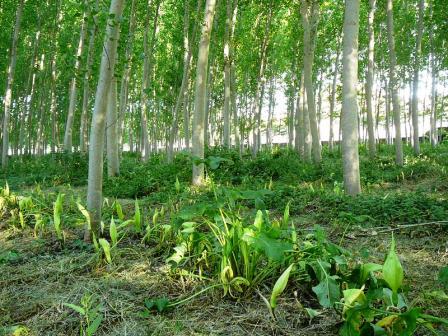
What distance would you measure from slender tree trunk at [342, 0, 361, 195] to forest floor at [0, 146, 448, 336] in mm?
2172

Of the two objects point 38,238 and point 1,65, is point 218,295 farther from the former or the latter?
point 1,65

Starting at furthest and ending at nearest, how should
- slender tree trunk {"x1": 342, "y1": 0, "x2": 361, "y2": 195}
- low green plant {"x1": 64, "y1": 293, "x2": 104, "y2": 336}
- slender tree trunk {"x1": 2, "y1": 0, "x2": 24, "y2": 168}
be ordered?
slender tree trunk {"x1": 2, "y1": 0, "x2": 24, "y2": 168} → slender tree trunk {"x1": 342, "y1": 0, "x2": 361, "y2": 195} → low green plant {"x1": 64, "y1": 293, "x2": 104, "y2": 336}

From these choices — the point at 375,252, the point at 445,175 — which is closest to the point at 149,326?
the point at 375,252

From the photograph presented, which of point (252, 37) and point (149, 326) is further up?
point (252, 37)

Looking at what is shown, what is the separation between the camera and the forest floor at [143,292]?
2.19 m

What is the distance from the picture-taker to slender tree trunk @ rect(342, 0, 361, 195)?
228 inches

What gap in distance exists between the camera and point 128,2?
1359 centimetres

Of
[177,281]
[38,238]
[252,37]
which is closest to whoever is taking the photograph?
[177,281]

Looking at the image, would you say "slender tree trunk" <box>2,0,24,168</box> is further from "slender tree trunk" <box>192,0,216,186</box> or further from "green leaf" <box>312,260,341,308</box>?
"green leaf" <box>312,260,341,308</box>

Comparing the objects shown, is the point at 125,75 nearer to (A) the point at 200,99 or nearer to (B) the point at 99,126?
(A) the point at 200,99

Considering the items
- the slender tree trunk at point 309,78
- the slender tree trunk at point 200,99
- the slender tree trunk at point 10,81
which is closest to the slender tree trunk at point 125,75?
the slender tree trunk at point 200,99

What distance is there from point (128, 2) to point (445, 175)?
39.5ft

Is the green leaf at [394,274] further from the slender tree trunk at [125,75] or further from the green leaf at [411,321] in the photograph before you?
the slender tree trunk at [125,75]

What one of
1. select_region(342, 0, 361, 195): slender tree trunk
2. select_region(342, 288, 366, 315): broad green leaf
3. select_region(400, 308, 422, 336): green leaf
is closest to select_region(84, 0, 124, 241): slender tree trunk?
select_region(342, 288, 366, 315): broad green leaf
